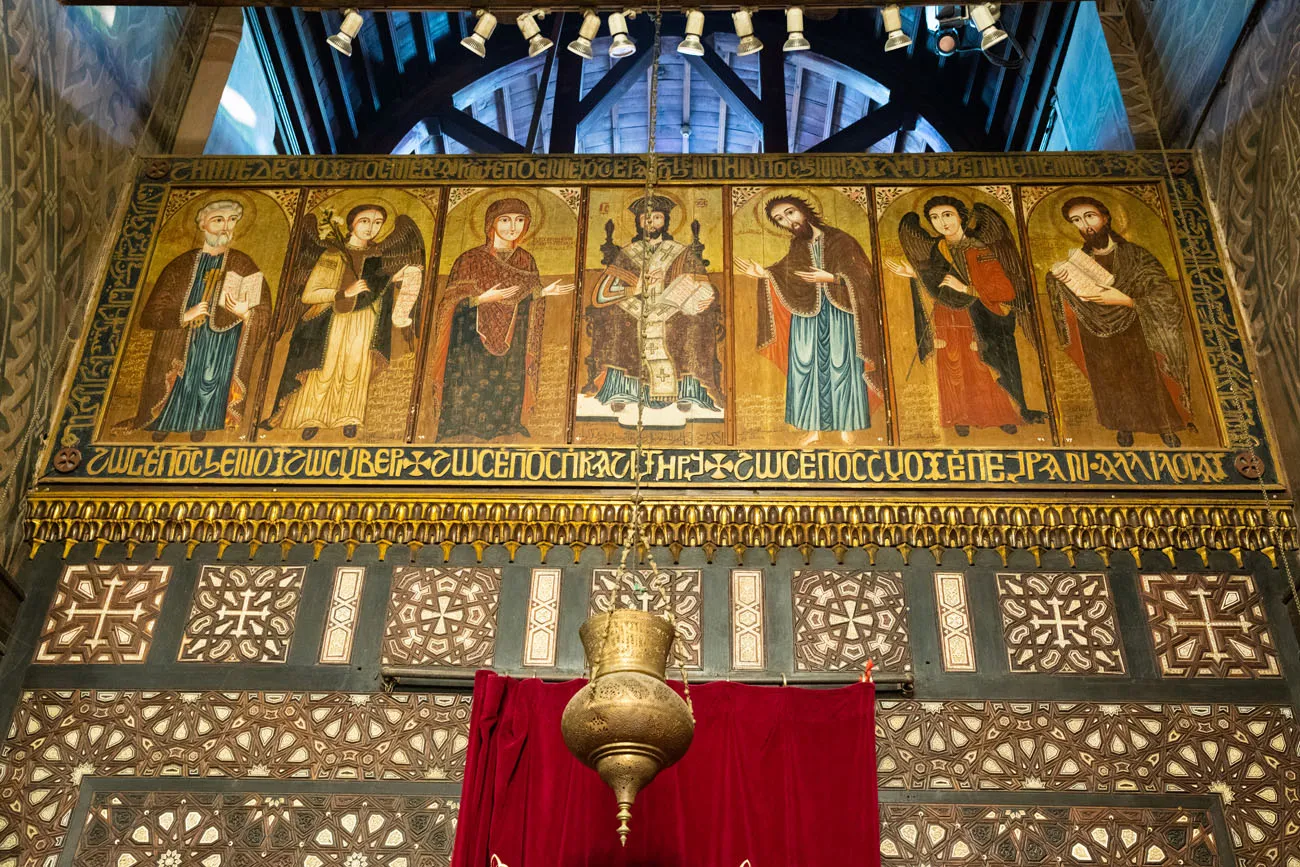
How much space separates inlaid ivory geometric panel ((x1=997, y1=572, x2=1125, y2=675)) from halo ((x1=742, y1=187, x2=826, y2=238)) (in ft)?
7.87

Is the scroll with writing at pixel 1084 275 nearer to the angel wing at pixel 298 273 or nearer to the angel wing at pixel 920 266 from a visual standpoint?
the angel wing at pixel 920 266

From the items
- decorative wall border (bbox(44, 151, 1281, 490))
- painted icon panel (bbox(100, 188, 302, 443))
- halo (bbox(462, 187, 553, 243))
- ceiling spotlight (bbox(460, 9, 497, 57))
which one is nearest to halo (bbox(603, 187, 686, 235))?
halo (bbox(462, 187, 553, 243))

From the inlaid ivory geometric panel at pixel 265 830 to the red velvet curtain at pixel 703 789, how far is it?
290 millimetres

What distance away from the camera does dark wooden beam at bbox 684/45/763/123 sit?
32.8 ft

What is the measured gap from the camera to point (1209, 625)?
609 centimetres

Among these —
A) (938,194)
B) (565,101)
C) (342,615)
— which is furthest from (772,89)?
(342,615)

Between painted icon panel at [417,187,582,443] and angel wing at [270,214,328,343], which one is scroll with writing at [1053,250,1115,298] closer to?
painted icon panel at [417,187,582,443]

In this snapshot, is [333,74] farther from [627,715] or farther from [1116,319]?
[627,715]

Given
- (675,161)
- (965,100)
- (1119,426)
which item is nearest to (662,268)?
(675,161)

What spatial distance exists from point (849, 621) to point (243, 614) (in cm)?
284

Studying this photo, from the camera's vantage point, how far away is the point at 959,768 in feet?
18.8

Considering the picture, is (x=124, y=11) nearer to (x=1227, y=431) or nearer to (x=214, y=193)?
(x=214, y=193)

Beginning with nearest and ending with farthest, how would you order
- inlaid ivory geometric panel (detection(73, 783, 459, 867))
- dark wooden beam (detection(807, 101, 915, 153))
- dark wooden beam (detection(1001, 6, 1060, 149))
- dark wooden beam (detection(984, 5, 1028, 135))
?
inlaid ivory geometric panel (detection(73, 783, 459, 867))
dark wooden beam (detection(1001, 6, 1060, 149))
dark wooden beam (detection(984, 5, 1028, 135))
dark wooden beam (detection(807, 101, 915, 153))

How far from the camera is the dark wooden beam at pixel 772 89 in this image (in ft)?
31.2
